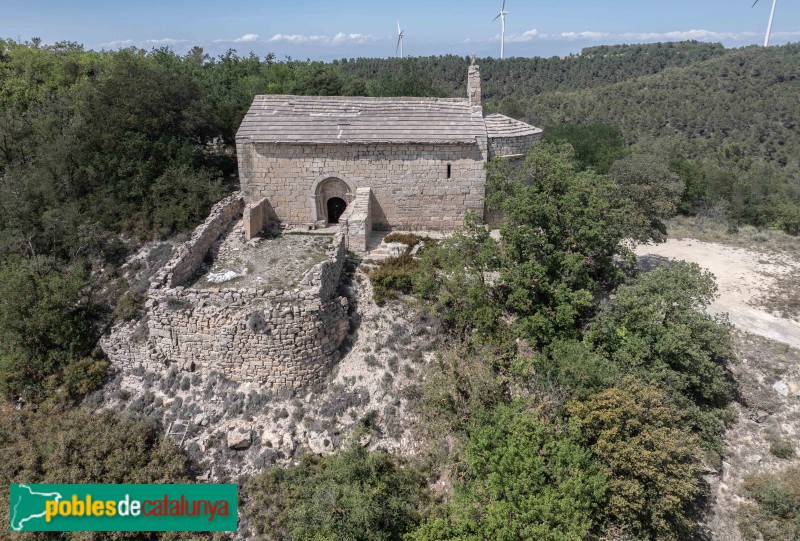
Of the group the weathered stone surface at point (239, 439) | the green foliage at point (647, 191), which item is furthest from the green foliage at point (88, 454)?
Result: the green foliage at point (647, 191)

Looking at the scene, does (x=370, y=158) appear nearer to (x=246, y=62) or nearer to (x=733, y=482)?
(x=733, y=482)

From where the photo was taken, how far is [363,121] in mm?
21250

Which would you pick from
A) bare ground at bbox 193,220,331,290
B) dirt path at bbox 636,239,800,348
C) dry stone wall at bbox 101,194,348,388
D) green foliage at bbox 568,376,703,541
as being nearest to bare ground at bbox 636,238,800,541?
dirt path at bbox 636,239,800,348

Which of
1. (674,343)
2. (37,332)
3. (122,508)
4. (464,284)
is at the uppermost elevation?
(464,284)

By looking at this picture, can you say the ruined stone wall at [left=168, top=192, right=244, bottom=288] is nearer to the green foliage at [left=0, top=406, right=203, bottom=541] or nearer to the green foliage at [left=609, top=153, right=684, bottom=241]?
the green foliage at [left=0, top=406, right=203, bottom=541]

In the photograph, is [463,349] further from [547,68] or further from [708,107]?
[547,68]

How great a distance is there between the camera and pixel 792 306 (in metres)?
18.6

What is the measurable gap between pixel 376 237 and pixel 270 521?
12.3 meters

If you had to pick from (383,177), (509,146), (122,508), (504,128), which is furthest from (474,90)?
(122,508)

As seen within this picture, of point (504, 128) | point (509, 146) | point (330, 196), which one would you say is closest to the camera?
point (509, 146)

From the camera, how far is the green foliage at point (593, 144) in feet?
94.8

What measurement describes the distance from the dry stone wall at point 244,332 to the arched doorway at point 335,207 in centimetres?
711

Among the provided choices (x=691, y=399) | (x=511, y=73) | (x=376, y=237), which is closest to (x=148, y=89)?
(x=376, y=237)

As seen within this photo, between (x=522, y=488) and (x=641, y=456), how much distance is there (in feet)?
10.2
